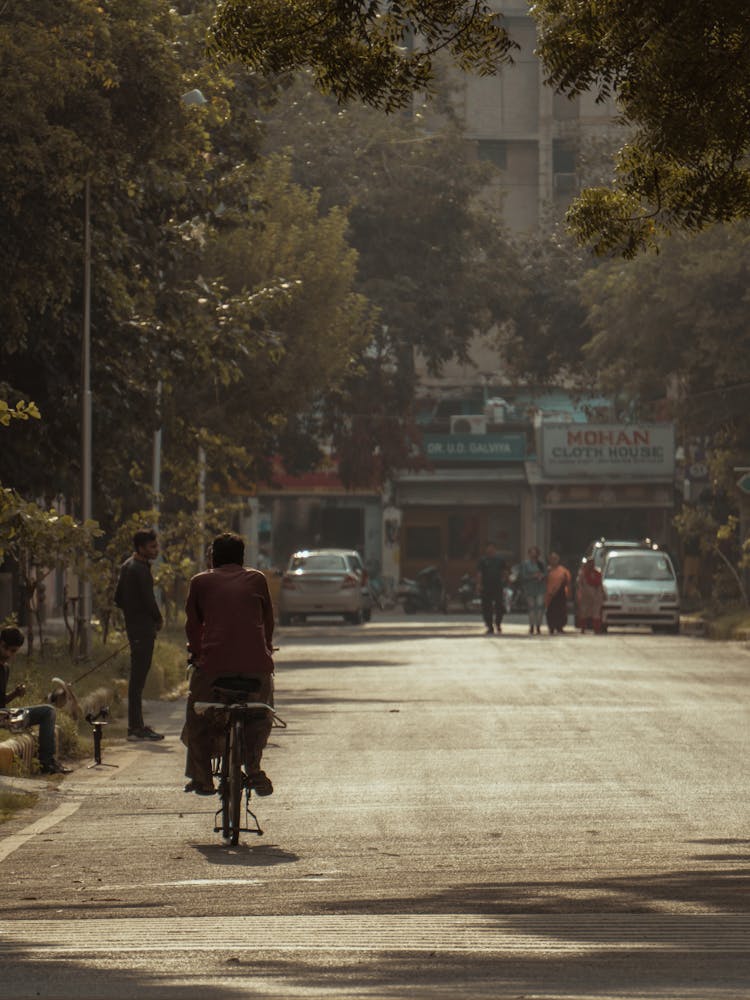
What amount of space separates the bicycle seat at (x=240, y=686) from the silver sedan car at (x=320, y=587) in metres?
36.4

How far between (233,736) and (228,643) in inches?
21.1

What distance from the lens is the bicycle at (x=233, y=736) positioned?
1206 centimetres

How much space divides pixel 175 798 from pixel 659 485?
53.4m

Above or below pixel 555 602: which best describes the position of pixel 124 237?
above

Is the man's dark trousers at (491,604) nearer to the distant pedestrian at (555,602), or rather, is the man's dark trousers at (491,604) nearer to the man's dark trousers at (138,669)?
the distant pedestrian at (555,602)

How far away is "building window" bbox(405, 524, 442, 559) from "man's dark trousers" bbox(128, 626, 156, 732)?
164 ft

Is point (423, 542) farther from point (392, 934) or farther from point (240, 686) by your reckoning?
point (392, 934)

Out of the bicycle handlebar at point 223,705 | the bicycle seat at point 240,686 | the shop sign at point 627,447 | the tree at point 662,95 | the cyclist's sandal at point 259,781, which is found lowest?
the cyclist's sandal at point 259,781

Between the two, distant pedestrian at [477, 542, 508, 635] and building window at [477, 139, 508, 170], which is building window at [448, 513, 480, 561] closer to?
building window at [477, 139, 508, 170]

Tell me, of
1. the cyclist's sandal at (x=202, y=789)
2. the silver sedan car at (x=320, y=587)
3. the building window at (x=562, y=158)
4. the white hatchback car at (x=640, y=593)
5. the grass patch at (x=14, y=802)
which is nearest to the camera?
the cyclist's sandal at (x=202, y=789)

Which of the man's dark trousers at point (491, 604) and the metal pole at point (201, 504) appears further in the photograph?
the man's dark trousers at point (491, 604)

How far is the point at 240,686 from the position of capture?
12453 millimetres

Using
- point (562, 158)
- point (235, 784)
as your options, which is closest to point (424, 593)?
point (562, 158)

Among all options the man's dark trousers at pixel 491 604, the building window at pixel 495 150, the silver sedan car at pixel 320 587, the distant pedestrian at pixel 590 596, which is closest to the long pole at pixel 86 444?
the man's dark trousers at pixel 491 604
